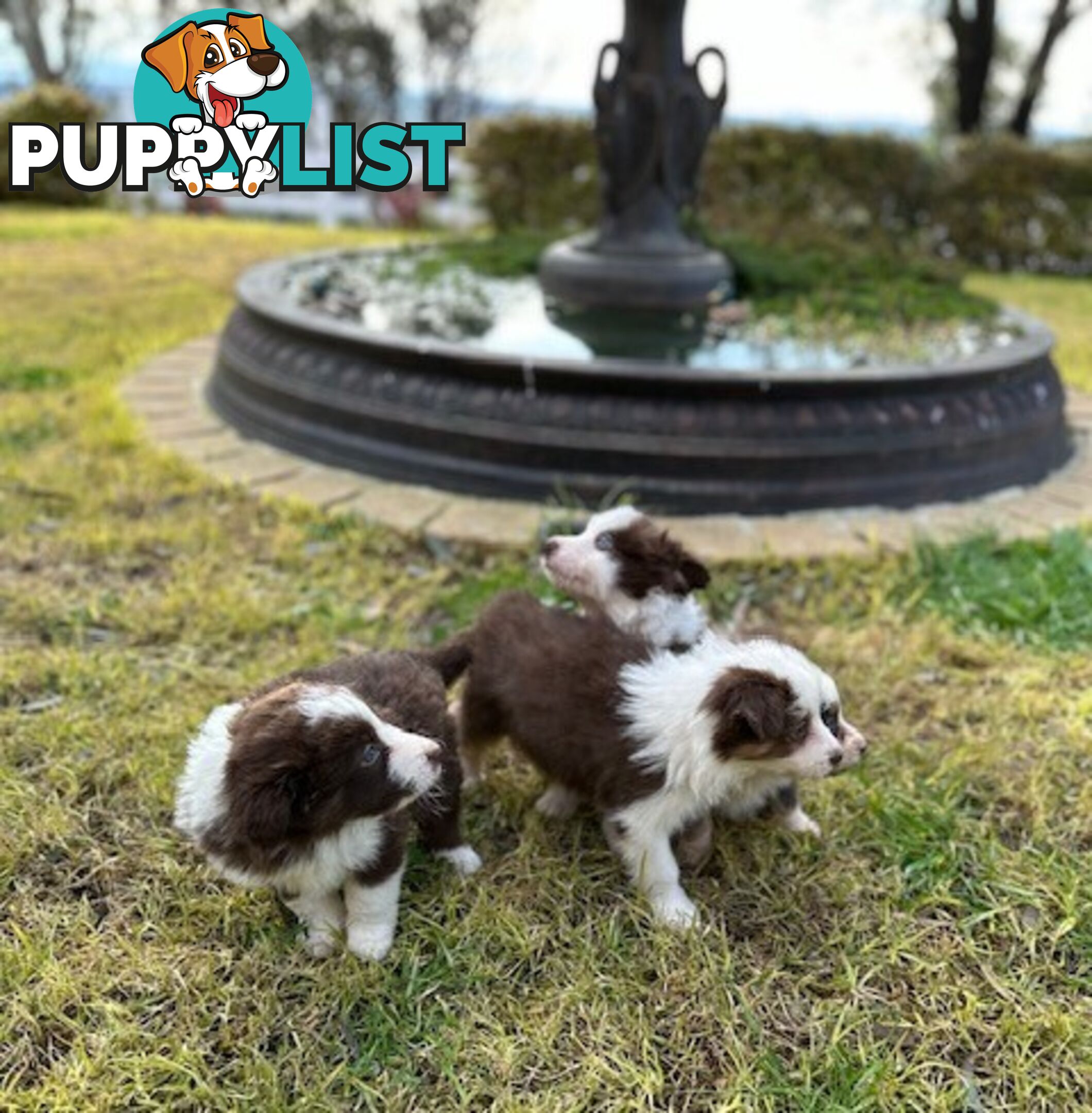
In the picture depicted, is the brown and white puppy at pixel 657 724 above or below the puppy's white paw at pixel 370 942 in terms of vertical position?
above

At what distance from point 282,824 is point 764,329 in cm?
523

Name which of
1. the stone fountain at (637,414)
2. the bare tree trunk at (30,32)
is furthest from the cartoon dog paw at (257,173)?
the bare tree trunk at (30,32)

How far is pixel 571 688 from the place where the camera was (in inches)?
109

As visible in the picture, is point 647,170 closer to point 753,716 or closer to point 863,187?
point 753,716

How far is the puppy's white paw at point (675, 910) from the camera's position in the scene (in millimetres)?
2619

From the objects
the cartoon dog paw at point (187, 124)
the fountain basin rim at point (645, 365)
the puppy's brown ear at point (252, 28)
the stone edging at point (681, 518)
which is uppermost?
the puppy's brown ear at point (252, 28)

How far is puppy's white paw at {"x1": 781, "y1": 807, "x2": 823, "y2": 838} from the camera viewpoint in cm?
297

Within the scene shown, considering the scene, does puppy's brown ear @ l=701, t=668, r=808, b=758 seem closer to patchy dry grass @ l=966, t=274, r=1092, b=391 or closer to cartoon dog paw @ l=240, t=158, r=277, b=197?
patchy dry grass @ l=966, t=274, r=1092, b=391

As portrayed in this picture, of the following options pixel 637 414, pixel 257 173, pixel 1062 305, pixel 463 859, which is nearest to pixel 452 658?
pixel 463 859

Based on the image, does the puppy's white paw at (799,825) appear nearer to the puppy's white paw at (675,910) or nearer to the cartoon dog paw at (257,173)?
the puppy's white paw at (675,910)

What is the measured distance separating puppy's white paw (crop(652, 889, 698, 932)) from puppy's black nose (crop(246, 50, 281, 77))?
7227 millimetres

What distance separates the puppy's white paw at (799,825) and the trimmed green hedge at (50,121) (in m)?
16.8

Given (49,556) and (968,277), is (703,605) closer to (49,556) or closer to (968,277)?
(49,556)

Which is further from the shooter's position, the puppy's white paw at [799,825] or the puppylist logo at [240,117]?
the puppylist logo at [240,117]
